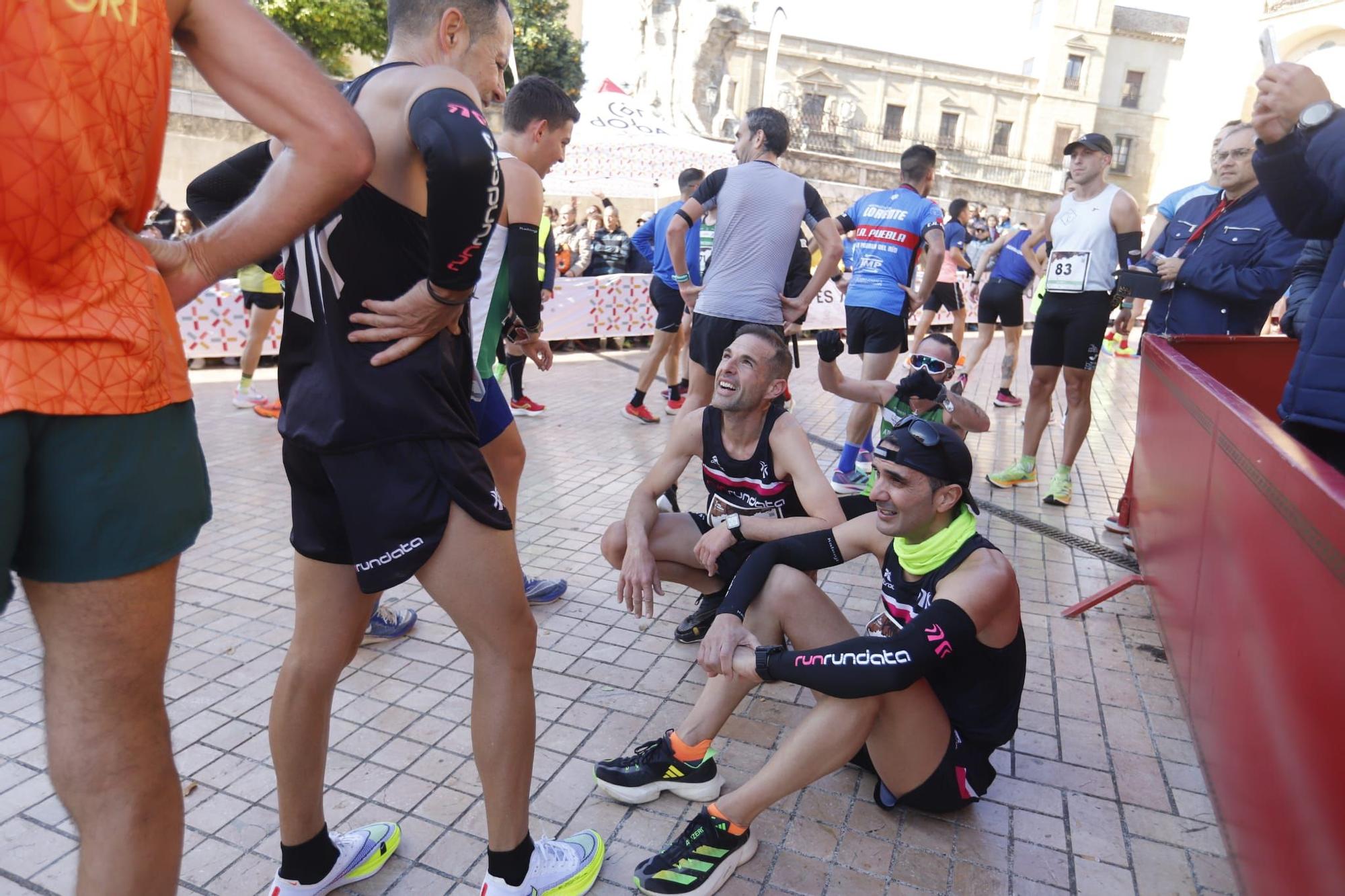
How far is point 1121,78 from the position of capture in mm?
53531

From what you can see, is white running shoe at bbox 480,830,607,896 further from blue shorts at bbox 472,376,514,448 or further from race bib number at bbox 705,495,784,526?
blue shorts at bbox 472,376,514,448

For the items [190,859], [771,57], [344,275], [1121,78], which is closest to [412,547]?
[344,275]

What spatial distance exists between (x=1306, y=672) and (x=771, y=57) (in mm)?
22641

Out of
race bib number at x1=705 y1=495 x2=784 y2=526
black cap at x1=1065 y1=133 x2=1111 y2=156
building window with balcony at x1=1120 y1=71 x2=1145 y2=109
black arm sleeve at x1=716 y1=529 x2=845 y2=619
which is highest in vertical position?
building window with balcony at x1=1120 y1=71 x2=1145 y2=109

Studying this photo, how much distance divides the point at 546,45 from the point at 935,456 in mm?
29549

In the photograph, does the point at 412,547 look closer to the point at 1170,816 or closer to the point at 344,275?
the point at 344,275

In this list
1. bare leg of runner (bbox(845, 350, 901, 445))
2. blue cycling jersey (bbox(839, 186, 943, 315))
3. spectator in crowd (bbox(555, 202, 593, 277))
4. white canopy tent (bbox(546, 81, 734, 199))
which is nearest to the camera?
bare leg of runner (bbox(845, 350, 901, 445))

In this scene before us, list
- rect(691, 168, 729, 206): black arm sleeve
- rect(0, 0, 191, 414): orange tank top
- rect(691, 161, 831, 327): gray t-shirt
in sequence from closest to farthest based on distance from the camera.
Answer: rect(0, 0, 191, 414): orange tank top
rect(691, 161, 831, 327): gray t-shirt
rect(691, 168, 729, 206): black arm sleeve

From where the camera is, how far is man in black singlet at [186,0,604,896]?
5.27 ft

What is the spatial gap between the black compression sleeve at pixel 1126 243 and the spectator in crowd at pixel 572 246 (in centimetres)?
755

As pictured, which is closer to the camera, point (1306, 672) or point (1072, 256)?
point (1306, 672)

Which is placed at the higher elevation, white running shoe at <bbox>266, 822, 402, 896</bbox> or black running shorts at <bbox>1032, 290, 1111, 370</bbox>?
black running shorts at <bbox>1032, 290, 1111, 370</bbox>

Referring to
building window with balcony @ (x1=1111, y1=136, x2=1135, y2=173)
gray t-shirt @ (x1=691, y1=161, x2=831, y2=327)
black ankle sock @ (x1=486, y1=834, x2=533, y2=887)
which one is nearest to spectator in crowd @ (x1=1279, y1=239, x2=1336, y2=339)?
gray t-shirt @ (x1=691, y1=161, x2=831, y2=327)

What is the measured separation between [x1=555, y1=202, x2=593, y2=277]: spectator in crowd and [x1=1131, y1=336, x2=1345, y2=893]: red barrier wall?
9.37m
